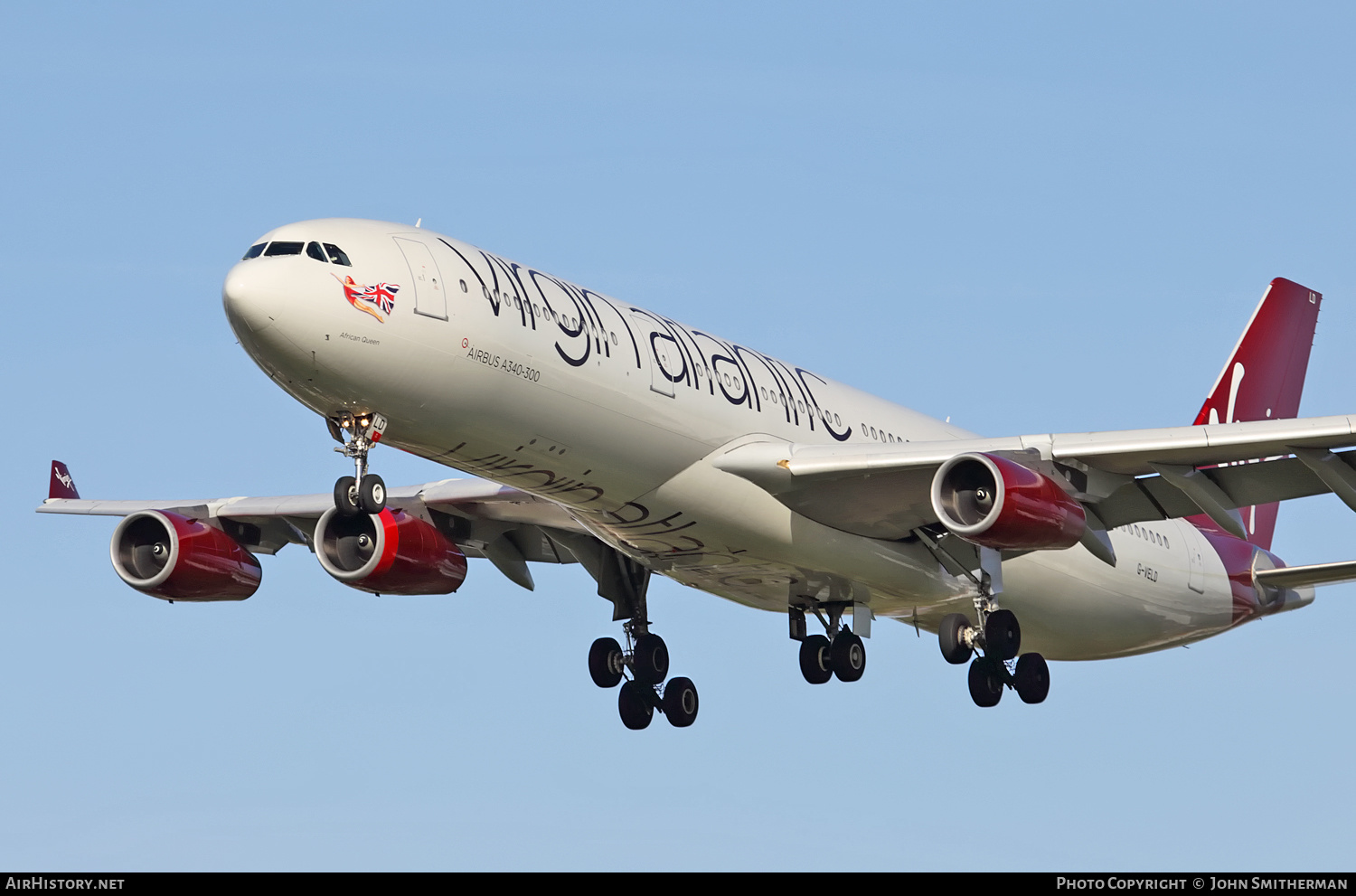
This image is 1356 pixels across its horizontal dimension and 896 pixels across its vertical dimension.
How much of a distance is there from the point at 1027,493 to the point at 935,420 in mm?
8273

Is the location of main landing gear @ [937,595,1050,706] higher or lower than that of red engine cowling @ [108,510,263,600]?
lower

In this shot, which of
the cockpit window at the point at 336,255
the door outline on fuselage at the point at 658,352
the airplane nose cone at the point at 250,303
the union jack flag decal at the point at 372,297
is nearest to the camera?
the airplane nose cone at the point at 250,303

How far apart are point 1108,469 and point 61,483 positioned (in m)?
20.7

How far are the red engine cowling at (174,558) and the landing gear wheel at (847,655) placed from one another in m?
11.2

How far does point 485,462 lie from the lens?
28.7 metres

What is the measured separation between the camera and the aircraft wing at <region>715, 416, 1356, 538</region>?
2977cm

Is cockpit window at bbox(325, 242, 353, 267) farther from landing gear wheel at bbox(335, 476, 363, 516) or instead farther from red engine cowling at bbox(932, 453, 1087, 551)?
red engine cowling at bbox(932, 453, 1087, 551)

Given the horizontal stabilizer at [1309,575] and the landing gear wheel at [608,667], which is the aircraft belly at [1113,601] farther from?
the landing gear wheel at [608,667]

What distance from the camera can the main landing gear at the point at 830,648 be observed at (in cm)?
3541

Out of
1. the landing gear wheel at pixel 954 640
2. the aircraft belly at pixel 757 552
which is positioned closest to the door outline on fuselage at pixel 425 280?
the aircraft belly at pixel 757 552

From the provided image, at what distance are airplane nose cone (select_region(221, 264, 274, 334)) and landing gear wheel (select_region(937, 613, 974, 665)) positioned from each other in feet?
47.0

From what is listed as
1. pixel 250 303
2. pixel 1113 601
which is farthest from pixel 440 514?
pixel 1113 601

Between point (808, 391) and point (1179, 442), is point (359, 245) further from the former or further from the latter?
point (1179, 442)

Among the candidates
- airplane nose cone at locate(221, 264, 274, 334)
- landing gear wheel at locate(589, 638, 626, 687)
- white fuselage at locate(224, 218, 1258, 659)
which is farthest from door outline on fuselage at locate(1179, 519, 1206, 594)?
airplane nose cone at locate(221, 264, 274, 334)
